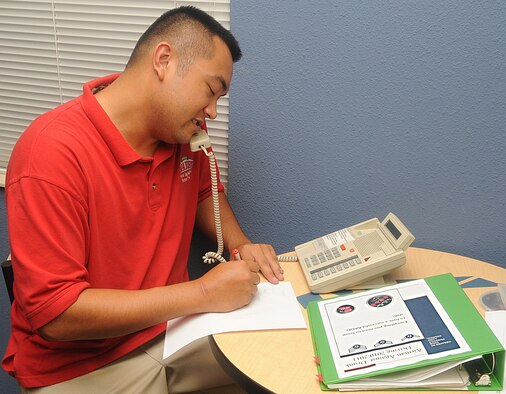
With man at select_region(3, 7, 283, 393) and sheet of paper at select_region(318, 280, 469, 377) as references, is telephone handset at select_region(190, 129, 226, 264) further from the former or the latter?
sheet of paper at select_region(318, 280, 469, 377)

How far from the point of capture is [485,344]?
1056 mm

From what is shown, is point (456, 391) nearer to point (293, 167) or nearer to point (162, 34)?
point (293, 167)

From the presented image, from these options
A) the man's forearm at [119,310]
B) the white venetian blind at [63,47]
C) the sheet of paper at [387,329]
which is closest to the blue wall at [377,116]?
the white venetian blind at [63,47]

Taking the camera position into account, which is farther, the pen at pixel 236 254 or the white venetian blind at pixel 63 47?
the white venetian blind at pixel 63 47

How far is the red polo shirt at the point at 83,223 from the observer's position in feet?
4.00

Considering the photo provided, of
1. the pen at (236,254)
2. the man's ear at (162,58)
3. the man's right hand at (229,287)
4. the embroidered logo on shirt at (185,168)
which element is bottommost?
the pen at (236,254)

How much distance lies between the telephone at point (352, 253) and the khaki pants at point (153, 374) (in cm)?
32

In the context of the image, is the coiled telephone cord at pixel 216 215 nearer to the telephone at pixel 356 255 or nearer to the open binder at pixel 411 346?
the telephone at pixel 356 255

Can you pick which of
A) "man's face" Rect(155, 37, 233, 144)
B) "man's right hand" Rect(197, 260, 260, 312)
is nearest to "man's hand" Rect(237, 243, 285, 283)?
"man's right hand" Rect(197, 260, 260, 312)

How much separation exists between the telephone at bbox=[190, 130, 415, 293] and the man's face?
3.2 inches

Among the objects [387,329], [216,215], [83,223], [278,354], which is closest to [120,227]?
[83,223]

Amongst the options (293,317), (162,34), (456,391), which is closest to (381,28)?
(162,34)

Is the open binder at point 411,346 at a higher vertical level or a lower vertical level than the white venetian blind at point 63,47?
lower

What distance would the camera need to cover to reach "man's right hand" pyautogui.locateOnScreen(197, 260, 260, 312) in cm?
131
